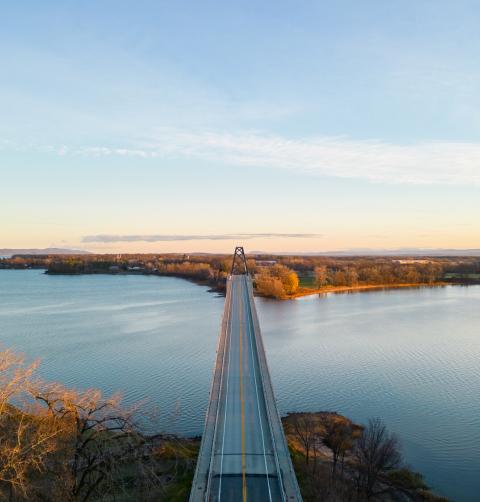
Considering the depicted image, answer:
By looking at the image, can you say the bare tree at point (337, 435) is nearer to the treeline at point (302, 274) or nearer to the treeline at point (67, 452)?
the treeline at point (67, 452)

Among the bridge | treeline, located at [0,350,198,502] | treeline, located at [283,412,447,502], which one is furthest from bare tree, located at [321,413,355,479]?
treeline, located at [0,350,198,502]

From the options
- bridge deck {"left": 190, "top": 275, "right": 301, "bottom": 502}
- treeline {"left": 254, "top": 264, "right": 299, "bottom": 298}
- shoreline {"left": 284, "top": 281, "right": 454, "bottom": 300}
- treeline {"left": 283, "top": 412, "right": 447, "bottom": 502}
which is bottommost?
treeline {"left": 283, "top": 412, "right": 447, "bottom": 502}

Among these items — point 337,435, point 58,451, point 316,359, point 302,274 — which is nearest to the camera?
point 58,451

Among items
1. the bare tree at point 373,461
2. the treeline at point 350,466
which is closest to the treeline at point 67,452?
the treeline at point 350,466

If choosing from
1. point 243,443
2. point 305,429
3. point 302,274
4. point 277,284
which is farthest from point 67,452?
point 302,274

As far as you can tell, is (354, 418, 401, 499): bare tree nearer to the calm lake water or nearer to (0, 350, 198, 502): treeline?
the calm lake water

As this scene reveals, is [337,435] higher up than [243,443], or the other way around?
[243,443]

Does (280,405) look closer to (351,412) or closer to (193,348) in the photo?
(351,412)

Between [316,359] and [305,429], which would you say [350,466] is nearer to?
[305,429]

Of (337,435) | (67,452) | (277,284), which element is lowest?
(337,435)
